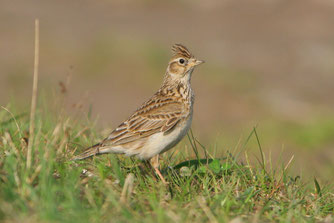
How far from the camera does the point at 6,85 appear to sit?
57.9 feet

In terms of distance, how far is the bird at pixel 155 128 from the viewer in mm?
6801

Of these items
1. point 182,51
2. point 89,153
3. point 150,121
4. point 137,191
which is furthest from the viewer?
point 182,51

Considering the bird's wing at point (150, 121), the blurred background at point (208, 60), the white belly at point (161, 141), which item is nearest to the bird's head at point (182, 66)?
the bird's wing at point (150, 121)

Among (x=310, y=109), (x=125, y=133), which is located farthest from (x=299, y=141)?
(x=125, y=133)

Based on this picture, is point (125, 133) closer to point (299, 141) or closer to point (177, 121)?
point (177, 121)

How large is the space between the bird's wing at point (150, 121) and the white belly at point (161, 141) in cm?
6

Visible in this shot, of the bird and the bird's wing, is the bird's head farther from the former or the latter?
the bird's wing

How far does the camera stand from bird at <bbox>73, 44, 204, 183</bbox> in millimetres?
6801

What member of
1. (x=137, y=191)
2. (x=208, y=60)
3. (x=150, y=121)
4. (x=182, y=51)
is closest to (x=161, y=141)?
(x=150, y=121)

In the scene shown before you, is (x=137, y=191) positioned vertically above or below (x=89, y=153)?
below

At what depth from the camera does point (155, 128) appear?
7.06m

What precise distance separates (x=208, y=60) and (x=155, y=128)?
13.6 m

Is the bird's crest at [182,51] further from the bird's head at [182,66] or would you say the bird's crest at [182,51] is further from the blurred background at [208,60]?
the blurred background at [208,60]

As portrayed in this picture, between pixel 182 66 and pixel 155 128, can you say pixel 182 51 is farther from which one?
pixel 155 128
